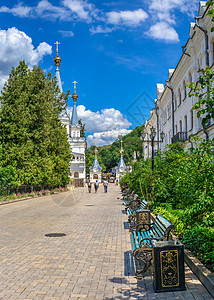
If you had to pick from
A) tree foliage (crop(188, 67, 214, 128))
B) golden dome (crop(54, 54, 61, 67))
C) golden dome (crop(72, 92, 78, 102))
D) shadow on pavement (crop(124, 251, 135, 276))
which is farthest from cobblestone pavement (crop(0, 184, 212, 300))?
golden dome (crop(72, 92, 78, 102))

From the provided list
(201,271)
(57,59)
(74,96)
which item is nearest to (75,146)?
(74,96)

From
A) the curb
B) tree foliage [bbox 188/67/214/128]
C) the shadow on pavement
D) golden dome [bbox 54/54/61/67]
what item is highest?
golden dome [bbox 54/54/61/67]

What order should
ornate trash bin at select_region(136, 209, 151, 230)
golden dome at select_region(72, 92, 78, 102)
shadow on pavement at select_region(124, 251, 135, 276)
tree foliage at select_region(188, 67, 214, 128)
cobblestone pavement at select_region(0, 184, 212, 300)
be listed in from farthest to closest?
1. golden dome at select_region(72, 92, 78, 102)
2. ornate trash bin at select_region(136, 209, 151, 230)
3. shadow on pavement at select_region(124, 251, 135, 276)
4. cobblestone pavement at select_region(0, 184, 212, 300)
5. tree foliage at select_region(188, 67, 214, 128)

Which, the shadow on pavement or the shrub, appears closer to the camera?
the shrub

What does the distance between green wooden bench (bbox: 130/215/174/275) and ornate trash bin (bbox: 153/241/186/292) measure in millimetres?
680

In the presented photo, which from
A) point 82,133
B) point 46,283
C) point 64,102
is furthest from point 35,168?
point 82,133

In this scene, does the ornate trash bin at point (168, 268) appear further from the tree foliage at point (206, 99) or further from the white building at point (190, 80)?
the white building at point (190, 80)

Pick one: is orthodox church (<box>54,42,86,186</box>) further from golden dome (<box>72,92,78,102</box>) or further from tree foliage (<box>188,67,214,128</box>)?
tree foliage (<box>188,67,214,128</box>)

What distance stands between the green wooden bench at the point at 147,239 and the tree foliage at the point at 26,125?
21.0m

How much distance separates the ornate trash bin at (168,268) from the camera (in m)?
4.91

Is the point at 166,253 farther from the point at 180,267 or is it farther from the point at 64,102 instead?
the point at 64,102

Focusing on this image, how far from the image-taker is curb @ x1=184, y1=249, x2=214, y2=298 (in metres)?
4.74

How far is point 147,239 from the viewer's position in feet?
19.8

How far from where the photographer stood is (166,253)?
4.95 metres
